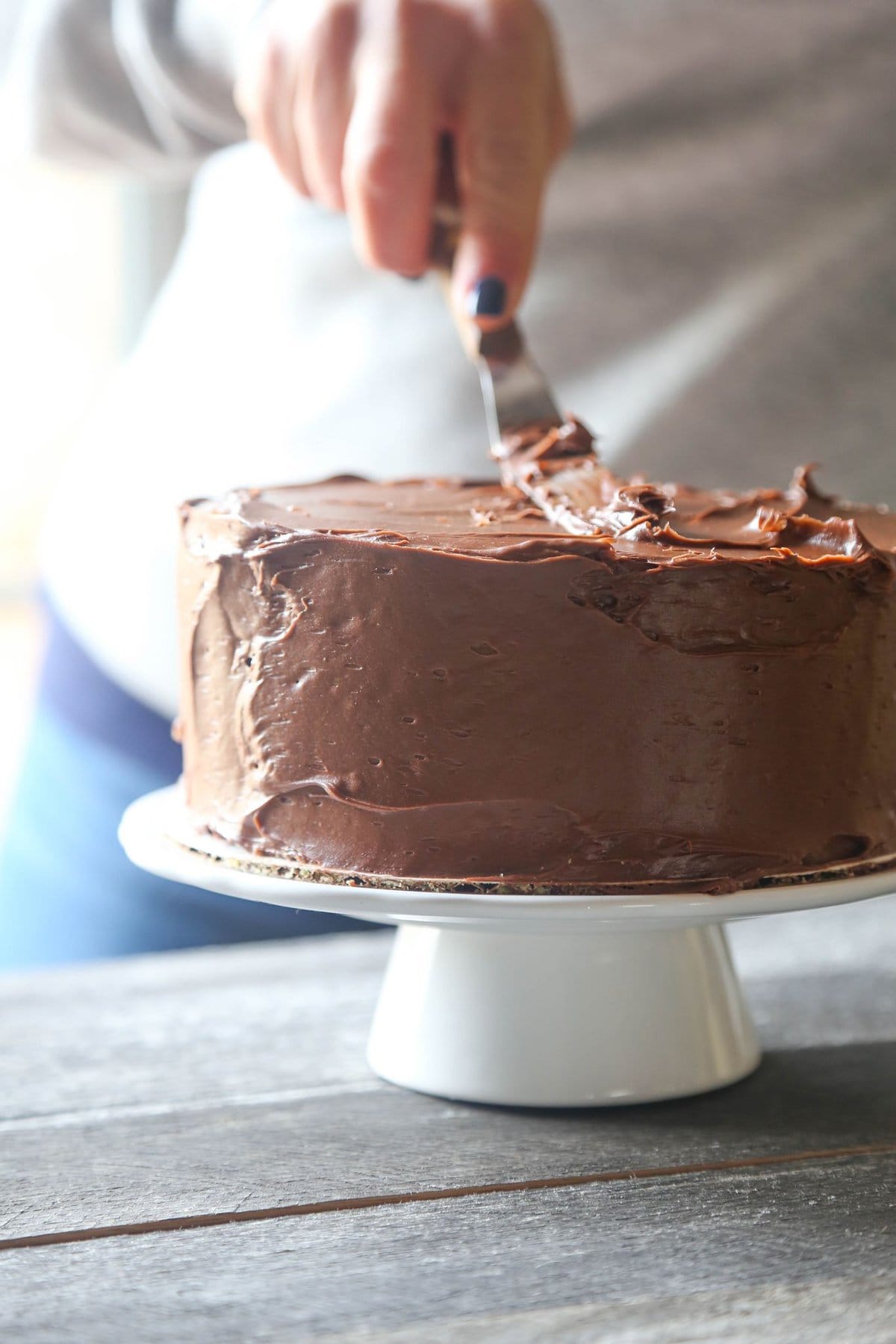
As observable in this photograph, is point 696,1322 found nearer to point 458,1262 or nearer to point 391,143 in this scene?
point 458,1262

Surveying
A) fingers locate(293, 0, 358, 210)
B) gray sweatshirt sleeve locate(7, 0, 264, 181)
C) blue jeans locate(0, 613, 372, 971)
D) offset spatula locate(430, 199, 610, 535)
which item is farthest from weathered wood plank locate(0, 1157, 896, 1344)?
gray sweatshirt sleeve locate(7, 0, 264, 181)

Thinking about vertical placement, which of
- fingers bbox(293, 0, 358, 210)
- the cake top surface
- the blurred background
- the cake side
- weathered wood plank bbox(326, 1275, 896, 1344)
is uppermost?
the blurred background

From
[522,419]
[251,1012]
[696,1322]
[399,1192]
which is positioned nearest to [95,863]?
[251,1012]

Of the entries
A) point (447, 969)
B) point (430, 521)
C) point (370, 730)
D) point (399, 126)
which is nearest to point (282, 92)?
point (399, 126)

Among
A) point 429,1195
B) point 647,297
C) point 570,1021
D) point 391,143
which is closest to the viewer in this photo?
point 429,1195

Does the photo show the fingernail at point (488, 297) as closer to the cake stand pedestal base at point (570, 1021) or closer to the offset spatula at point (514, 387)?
the offset spatula at point (514, 387)

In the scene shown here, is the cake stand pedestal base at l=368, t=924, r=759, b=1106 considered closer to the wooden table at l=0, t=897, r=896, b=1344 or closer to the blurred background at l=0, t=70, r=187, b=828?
the wooden table at l=0, t=897, r=896, b=1344

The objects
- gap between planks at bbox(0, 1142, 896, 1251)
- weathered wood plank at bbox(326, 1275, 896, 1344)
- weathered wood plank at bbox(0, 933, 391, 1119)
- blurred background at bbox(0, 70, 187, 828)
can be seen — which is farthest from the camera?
blurred background at bbox(0, 70, 187, 828)
